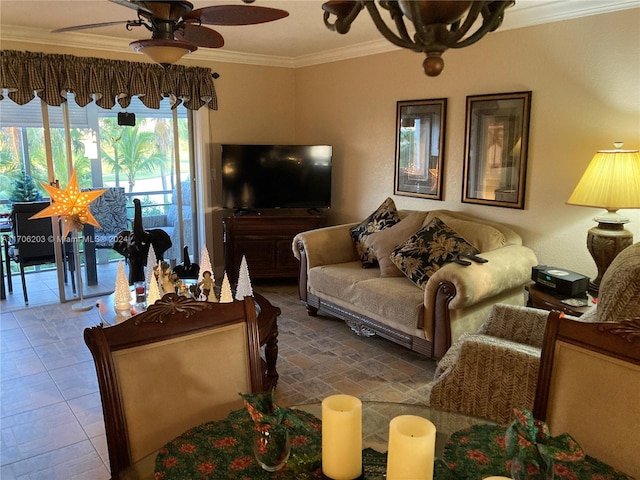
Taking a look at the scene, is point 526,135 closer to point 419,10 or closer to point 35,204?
point 419,10

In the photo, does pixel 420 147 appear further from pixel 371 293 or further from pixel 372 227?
pixel 371 293

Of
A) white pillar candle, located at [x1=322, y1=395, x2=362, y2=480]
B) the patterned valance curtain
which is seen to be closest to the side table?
white pillar candle, located at [x1=322, y1=395, x2=362, y2=480]

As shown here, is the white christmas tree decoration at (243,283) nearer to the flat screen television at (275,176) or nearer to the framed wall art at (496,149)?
the framed wall art at (496,149)

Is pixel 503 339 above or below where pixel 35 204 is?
below

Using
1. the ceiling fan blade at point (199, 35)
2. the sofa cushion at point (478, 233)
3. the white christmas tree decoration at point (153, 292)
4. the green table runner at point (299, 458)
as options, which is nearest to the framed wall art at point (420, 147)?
the sofa cushion at point (478, 233)

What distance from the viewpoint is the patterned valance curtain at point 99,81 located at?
4.29 meters

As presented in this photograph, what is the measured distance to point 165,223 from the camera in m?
5.62

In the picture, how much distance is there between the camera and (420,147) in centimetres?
458

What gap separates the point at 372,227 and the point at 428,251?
80 centimetres

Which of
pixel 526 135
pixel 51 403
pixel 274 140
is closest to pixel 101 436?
pixel 51 403

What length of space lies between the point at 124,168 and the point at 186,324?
160 inches

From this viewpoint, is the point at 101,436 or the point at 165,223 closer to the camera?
the point at 101,436

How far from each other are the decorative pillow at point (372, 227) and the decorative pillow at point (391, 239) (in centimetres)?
8

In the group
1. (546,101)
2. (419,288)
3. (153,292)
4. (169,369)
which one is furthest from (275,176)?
(169,369)
